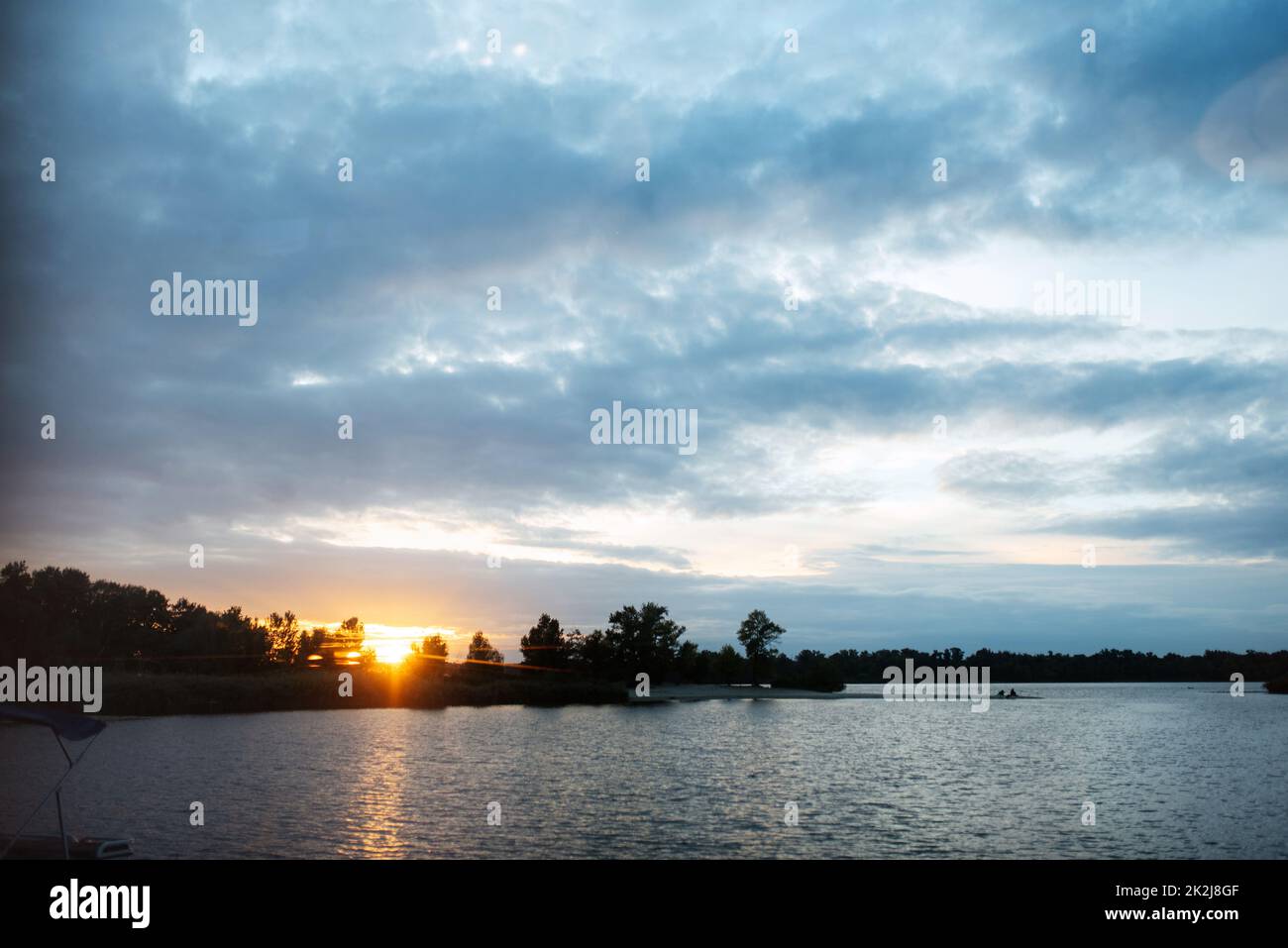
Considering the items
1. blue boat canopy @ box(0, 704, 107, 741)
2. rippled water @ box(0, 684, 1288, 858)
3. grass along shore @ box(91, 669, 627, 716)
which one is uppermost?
blue boat canopy @ box(0, 704, 107, 741)

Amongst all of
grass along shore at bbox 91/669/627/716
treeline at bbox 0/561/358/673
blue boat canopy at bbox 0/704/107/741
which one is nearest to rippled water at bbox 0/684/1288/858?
blue boat canopy at bbox 0/704/107/741

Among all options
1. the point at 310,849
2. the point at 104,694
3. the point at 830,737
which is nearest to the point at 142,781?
the point at 310,849

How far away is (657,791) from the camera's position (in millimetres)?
53031

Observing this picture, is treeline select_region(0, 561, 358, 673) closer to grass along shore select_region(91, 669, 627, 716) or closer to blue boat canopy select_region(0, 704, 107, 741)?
grass along shore select_region(91, 669, 627, 716)

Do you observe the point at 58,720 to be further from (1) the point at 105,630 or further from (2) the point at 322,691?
(1) the point at 105,630

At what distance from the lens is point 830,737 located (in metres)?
102

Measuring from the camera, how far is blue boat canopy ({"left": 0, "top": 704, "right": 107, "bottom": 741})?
19.5m

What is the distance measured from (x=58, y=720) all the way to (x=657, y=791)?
126ft

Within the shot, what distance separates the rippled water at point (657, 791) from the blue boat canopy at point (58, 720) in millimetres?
16636

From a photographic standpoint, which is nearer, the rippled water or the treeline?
the rippled water

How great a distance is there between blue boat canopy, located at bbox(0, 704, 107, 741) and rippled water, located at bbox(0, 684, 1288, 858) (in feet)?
54.6
